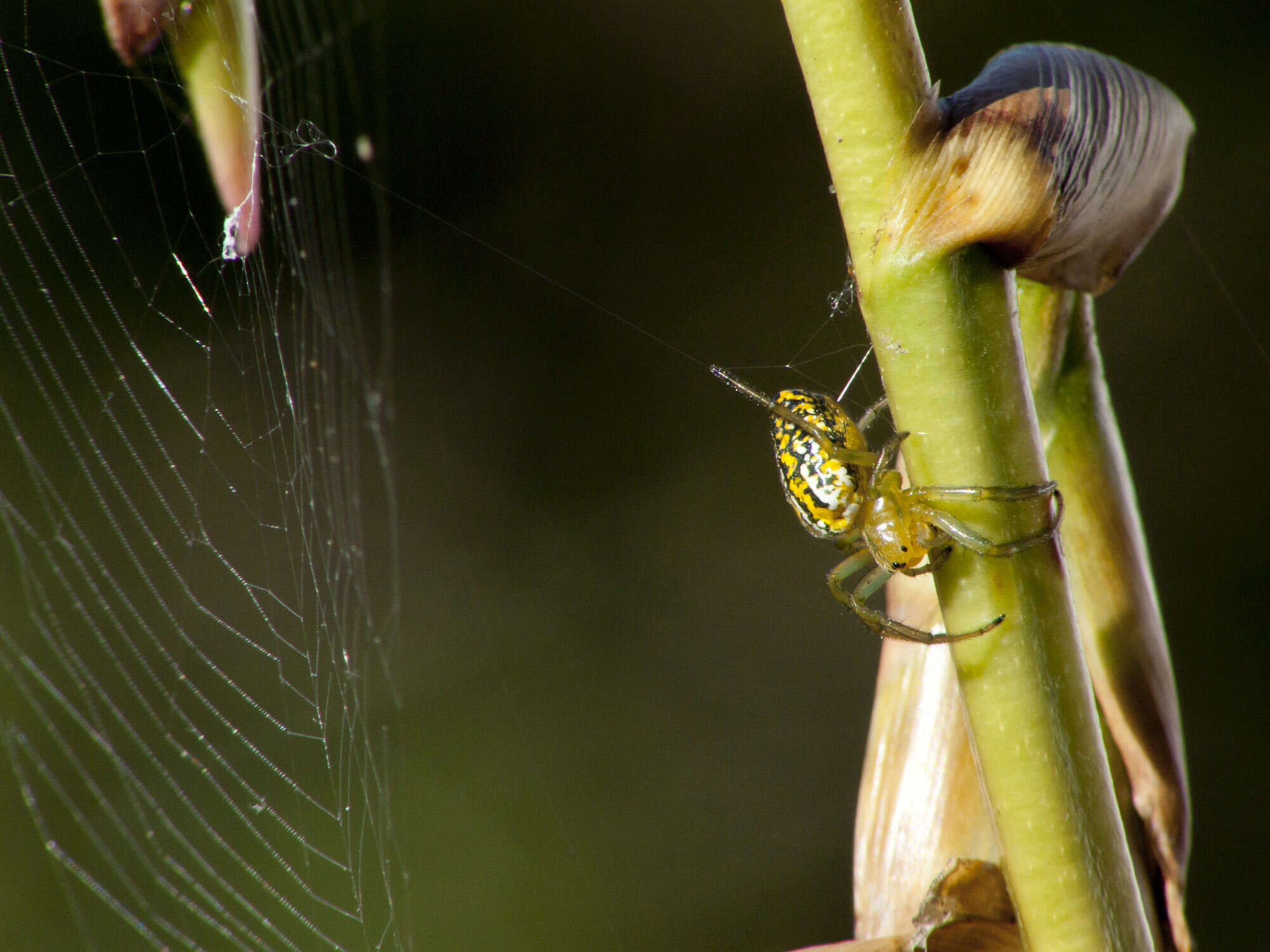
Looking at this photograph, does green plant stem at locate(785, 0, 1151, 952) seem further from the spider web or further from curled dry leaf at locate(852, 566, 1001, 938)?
the spider web

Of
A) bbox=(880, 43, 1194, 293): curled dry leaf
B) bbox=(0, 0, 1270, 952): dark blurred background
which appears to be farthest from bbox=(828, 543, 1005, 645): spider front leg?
bbox=(0, 0, 1270, 952): dark blurred background

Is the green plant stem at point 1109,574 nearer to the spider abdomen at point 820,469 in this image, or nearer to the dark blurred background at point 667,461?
the spider abdomen at point 820,469

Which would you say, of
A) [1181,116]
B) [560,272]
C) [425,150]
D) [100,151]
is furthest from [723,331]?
[1181,116]

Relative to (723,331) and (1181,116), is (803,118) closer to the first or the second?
(723,331)

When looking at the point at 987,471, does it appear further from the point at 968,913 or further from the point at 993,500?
the point at 968,913

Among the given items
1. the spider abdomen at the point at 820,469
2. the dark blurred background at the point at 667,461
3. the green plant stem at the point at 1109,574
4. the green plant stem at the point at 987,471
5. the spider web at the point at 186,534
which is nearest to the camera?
the green plant stem at the point at 987,471

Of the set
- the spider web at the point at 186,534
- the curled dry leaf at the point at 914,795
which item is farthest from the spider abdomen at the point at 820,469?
the spider web at the point at 186,534

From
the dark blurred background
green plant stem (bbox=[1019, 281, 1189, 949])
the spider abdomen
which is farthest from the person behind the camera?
the dark blurred background
